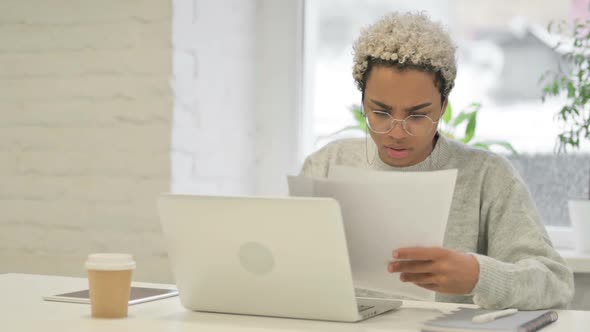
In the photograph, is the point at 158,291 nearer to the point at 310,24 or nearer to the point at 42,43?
the point at 42,43

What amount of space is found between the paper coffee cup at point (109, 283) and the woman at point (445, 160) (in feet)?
1.84

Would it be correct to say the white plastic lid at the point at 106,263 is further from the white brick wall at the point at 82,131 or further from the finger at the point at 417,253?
the white brick wall at the point at 82,131

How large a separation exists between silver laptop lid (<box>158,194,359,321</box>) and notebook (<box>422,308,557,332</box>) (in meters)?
0.13

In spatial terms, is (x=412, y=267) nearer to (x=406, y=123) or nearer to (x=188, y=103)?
(x=406, y=123)

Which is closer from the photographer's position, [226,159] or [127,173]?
[127,173]

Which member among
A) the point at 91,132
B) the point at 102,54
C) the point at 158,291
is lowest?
the point at 158,291

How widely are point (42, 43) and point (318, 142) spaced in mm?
905

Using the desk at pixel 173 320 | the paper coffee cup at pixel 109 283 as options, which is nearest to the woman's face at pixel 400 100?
the desk at pixel 173 320

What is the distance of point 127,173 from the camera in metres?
2.43

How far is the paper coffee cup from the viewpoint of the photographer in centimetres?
129

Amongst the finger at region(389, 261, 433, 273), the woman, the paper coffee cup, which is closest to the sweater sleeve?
the woman

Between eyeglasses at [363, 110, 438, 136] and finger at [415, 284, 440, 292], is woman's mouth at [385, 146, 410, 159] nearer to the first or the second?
eyeglasses at [363, 110, 438, 136]

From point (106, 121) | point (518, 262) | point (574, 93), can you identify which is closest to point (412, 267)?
point (518, 262)

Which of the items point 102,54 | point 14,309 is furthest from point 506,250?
point 102,54
